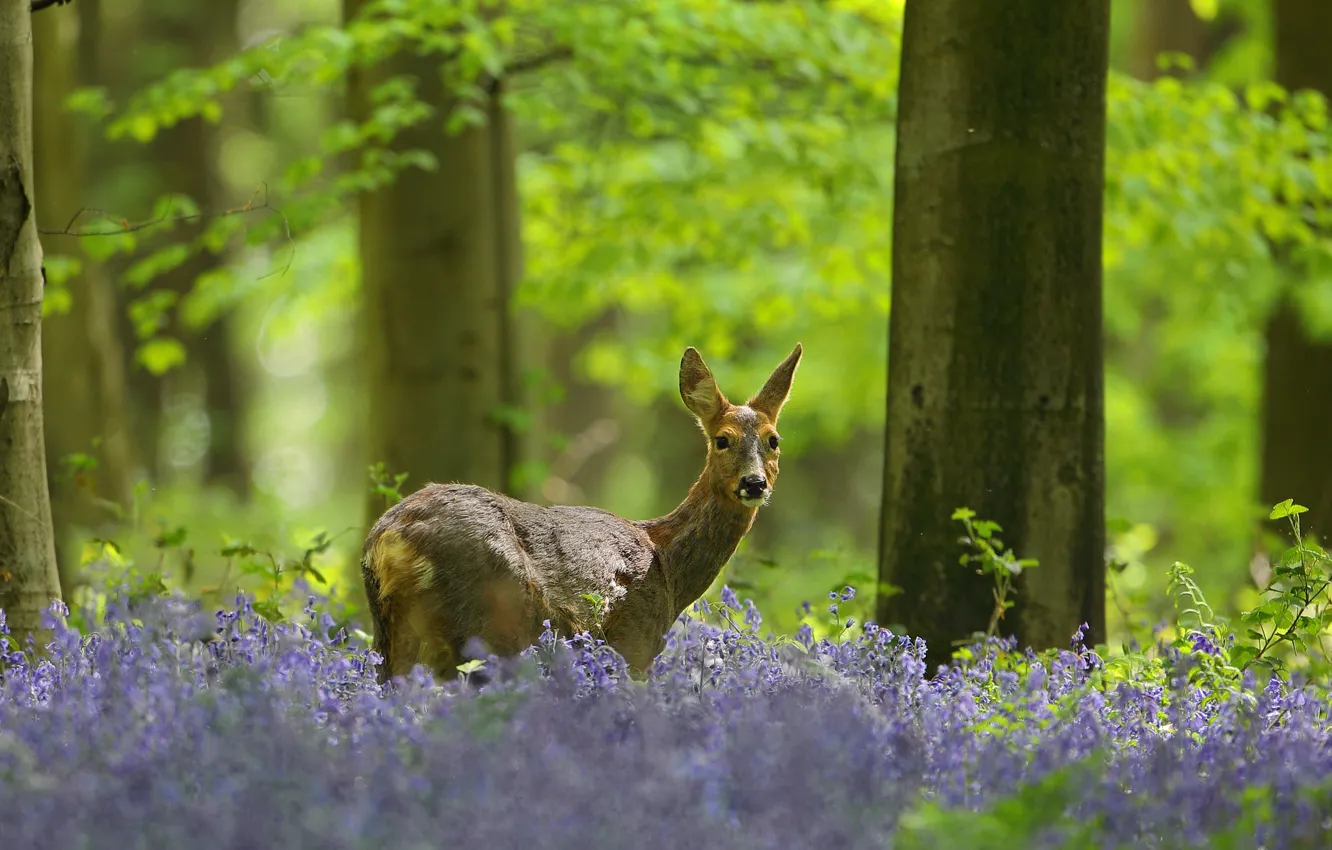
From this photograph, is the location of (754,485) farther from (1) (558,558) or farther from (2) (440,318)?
(2) (440,318)

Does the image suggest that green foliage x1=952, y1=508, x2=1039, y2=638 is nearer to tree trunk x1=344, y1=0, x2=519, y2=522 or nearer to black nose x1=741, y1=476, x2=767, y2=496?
black nose x1=741, y1=476, x2=767, y2=496

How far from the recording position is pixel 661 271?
14344 mm

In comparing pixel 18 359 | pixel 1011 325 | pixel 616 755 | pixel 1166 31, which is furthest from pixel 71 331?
pixel 1166 31

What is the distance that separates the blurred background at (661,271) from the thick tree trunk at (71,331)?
1.1 inches

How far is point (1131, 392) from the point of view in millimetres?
17406

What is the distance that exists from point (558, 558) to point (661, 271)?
9565mm

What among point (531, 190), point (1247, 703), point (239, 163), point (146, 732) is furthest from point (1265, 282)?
point (239, 163)

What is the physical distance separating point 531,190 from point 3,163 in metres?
8.16

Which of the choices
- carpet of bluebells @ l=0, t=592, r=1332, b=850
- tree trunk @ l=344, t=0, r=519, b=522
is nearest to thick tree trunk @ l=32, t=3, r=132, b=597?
tree trunk @ l=344, t=0, r=519, b=522

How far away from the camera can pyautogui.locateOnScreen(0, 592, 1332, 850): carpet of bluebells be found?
292 cm

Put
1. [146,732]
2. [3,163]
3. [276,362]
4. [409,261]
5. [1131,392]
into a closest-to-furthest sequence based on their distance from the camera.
A: [146,732]
[3,163]
[409,261]
[1131,392]
[276,362]

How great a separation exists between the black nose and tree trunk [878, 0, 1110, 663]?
3.65ft

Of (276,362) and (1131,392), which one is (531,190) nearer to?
(1131,392)

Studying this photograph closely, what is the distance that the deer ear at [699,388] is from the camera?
220 inches
